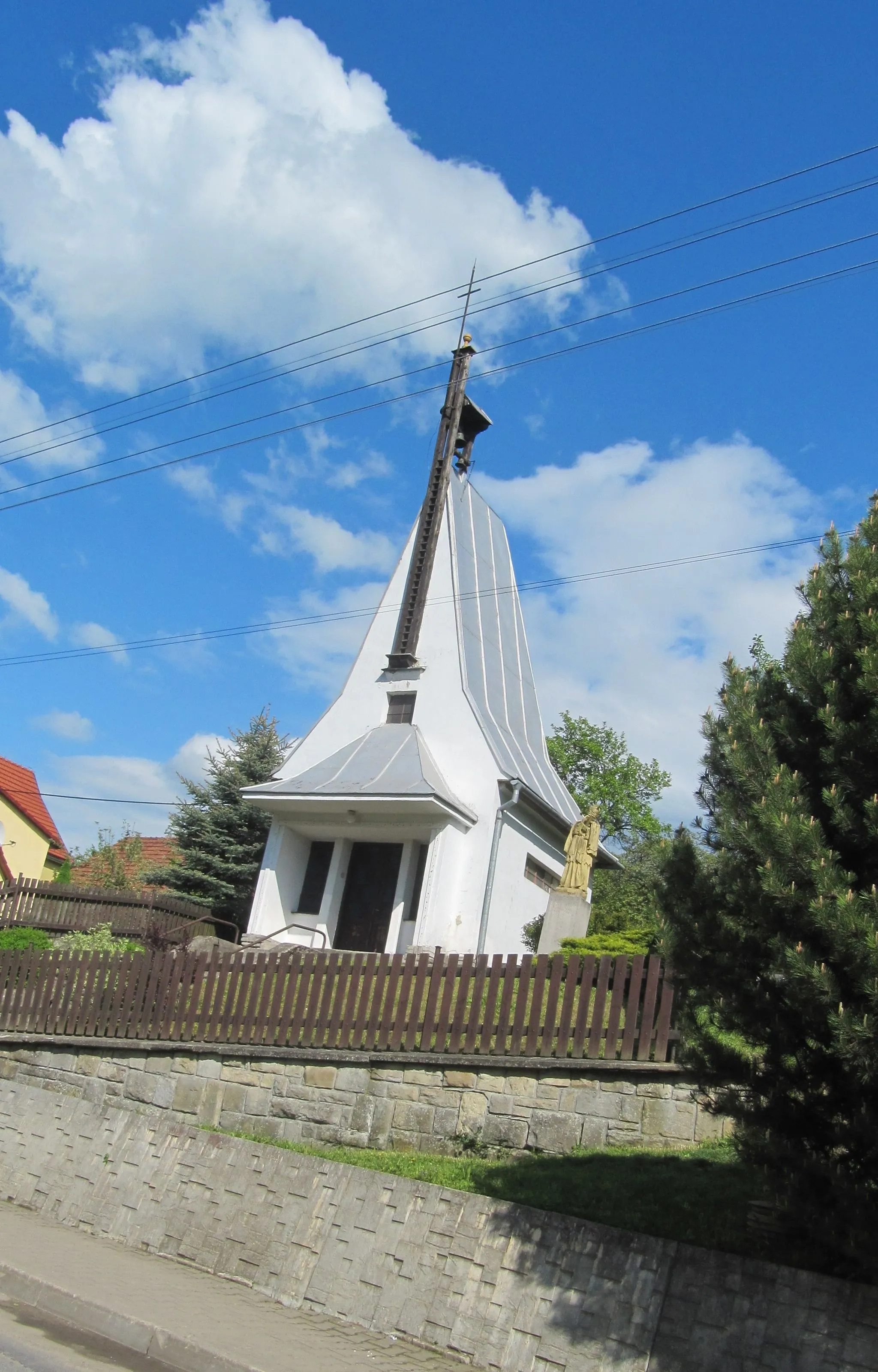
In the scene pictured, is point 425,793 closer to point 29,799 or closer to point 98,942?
point 98,942

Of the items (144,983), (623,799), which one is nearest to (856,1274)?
(144,983)

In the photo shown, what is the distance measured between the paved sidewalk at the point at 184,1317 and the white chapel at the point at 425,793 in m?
10.3

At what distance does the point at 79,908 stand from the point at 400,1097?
11992 millimetres

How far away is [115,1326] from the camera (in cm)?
657

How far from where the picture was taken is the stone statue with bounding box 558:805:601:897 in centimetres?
1628

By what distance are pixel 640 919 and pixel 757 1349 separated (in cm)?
1187

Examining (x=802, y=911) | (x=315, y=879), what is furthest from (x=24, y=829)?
(x=802, y=911)

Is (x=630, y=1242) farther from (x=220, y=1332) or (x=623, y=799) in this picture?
(x=623, y=799)

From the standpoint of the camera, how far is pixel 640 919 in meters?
17.2

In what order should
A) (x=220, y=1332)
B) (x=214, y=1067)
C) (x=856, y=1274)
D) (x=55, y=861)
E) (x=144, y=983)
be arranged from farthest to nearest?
1. (x=55, y=861)
2. (x=144, y=983)
3. (x=214, y=1067)
4. (x=220, y=1332)
5. (x=856, y=1274)

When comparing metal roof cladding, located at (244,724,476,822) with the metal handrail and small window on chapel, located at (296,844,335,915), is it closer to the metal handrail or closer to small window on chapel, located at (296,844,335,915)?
small window on chapel, located at (296,844,335,915)

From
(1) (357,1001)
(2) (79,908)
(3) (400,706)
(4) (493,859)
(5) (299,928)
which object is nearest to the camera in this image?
(1) (357,1001)

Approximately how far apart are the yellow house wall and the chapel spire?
21.1 metres

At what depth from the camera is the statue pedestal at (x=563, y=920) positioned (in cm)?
1576
